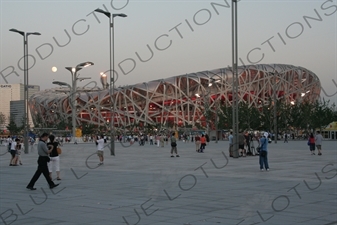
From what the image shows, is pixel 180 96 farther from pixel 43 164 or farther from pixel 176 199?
pixel 176 199

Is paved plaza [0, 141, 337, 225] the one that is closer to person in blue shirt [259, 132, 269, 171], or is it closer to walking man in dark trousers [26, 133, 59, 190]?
walking man in dark trousers [26, 133, 59, 190]

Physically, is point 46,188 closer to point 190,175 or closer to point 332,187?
point 190,175

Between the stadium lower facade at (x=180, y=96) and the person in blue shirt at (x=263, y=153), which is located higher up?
the stadium lower facade at (x=180, y=96)

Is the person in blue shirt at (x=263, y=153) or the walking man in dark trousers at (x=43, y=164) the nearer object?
the walking man in dark trousers at (x=43, y=164)

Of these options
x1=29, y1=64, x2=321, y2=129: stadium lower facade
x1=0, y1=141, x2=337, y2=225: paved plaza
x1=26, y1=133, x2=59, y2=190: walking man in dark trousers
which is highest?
x1=29, y1=64, x2=321, y2=129: stadium lower facade

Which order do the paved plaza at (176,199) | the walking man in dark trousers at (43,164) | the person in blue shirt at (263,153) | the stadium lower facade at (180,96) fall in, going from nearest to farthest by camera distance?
1. the paved plaza at (176,199)
2. the walking man in dark trousers at (43,164)
3. the person in blue shirt at (263,153)
4. the stadium lower facade at (180,96)

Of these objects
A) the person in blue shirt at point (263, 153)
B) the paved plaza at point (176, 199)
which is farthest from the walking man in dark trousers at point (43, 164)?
the person in blue shirt at point (263, 153)

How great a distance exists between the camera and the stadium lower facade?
106875mm


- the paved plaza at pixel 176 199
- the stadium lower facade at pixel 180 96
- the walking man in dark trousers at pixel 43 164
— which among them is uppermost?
the stadium lower facade at pixel 180 96

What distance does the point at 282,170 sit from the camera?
1872cm

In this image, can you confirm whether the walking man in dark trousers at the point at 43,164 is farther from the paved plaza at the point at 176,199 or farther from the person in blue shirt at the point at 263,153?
the person in blue shirt at the point at 263,153

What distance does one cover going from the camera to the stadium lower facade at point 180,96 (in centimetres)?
10688

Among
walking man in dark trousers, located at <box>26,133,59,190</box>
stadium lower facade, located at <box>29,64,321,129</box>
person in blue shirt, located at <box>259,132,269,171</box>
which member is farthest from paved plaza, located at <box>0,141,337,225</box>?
stadium lower facade, located at <box>29,64,321,129</box>

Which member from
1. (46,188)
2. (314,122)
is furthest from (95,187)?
(314,122)
